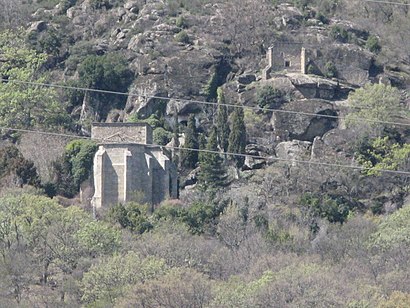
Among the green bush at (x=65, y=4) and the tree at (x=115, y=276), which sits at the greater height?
the green bush at (x=65, y=4)

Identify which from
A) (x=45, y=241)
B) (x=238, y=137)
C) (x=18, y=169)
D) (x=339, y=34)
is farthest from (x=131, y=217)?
(x=339, y=34)

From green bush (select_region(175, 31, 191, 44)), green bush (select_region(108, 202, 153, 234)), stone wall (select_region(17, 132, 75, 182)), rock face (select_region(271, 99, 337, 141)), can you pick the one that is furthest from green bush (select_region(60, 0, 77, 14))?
green bush (select_region(108, 202, 153, 234))

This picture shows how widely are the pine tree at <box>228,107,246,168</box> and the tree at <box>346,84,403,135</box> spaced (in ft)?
18.2

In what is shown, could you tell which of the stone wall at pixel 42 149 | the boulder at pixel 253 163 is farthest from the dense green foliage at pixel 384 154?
the stone wall at pixel 42 149

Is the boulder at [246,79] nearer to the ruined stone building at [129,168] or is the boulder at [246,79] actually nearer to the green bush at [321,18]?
the green bush at [321,18]

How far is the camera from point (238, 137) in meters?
88.9

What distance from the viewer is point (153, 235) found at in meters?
78.4

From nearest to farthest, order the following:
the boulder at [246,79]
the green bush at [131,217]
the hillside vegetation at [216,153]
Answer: the hillside vegetation at [216,153] < the green bush at [131,217] < the boulder at [246,79]

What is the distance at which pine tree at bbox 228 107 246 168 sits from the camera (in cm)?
8868

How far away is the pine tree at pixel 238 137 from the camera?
8868cm

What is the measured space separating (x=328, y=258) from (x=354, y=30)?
2842cm

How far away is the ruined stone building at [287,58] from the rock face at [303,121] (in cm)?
442

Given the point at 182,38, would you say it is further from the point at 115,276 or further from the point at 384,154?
the point at 115,276

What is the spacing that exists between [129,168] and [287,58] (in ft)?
47.2
